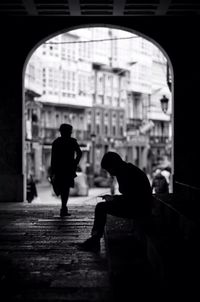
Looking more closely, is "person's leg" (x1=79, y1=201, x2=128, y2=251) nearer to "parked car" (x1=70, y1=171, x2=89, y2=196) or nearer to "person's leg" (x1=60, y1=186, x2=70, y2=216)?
"person's leg" (x1=60, y1=186, x2=70, y2=216)

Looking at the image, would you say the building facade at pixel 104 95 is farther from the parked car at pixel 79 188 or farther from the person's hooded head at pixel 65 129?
the person's hooded head at pixel 65 129

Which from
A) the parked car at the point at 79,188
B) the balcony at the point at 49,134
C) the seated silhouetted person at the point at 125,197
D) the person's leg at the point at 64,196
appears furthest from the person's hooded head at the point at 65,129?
the balcony at the point at 49,134

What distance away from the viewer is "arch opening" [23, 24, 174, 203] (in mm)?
53438

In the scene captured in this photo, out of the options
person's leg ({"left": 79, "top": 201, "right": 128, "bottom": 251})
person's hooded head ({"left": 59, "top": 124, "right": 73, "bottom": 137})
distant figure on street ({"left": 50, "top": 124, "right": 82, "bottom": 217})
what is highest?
person's hooded head ({"left": 59, "top": 124, "right": 73, "bottom": 137})

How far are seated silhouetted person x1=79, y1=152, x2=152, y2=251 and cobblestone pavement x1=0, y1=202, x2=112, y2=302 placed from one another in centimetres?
36

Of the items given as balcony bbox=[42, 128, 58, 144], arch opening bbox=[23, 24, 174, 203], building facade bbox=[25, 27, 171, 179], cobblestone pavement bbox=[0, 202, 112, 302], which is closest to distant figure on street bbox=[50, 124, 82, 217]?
cobblestone pavement bbox=[0, 202, 112, 302]

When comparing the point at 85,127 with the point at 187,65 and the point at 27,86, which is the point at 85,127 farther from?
the point at 187,65

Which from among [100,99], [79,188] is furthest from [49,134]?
[79,188]

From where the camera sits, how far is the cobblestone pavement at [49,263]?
470 cm

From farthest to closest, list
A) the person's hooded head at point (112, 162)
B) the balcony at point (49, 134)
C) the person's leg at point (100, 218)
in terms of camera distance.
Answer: the balcony at point (49, 134) < the person's leg at point (100, 218) < the person's hooded head at point (112, 162)

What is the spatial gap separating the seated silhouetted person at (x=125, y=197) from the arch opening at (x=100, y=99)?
4030 centimetres

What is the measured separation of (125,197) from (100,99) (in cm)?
5940

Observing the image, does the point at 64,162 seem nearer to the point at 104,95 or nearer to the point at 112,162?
the point at 112,162

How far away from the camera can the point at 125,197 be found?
6.56m
